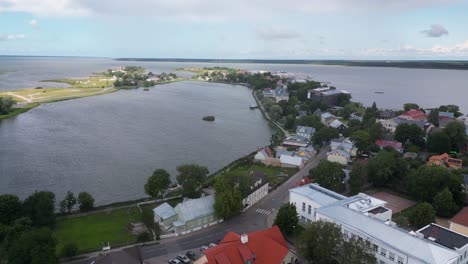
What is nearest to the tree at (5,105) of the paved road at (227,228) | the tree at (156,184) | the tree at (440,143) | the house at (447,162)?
the tree at (156,184)

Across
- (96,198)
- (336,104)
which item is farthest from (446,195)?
(336,104)

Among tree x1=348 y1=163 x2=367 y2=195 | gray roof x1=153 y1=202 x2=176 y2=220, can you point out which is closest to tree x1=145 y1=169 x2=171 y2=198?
gray roof x1=153 y1=202 x2=176 y2=220

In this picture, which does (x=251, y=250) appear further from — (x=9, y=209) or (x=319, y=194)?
(x=9, y=209)

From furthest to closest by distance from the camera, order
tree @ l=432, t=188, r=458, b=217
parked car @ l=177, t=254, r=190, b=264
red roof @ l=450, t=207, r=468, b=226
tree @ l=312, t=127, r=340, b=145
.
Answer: tree @ l=312, t=127, r=340, b=145, tree @ l=432, t=188, r=458, b=217, red roof @ l=450, t=207, r=468, b=226, parked car @ l=177, t=254, r=190, b=264

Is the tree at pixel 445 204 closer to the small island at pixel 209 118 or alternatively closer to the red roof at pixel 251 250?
the red roof at pixel 251 250

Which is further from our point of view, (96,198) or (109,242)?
(96,198)

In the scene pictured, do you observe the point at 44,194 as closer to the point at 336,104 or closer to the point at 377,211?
the point at 377,211

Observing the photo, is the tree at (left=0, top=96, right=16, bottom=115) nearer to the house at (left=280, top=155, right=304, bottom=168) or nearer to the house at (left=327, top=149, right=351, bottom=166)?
the house at (left=280, top=155, right=304, bottom=168)

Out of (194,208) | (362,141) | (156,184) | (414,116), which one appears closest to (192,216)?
(194,208)
